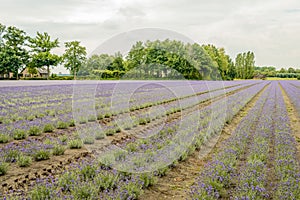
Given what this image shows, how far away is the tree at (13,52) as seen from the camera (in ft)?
181

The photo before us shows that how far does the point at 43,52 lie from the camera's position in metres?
61.5

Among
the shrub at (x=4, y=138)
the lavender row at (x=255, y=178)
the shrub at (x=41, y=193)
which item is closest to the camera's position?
the shrub at (x=41, y=193)

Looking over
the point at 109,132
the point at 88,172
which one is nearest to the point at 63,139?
the point at 109,132

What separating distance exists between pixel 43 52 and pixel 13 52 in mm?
6644

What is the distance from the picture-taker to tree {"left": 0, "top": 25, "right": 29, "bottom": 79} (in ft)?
181

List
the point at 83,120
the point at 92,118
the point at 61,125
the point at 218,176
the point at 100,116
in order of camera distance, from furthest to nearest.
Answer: the point at 100,116 → the point at 92,118 → the point at 83,120 → the point at 61,125 → the point at 218,176

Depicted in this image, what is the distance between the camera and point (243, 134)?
8312mm

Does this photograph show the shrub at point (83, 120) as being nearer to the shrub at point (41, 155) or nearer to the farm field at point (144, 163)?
the farm field at point (144, 163)

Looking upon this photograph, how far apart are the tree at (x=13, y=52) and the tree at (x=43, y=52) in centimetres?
184

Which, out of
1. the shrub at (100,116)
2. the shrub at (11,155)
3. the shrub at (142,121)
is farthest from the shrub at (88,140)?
the shrub at (100,116)

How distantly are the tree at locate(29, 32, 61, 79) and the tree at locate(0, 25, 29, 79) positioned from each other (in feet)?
6.04

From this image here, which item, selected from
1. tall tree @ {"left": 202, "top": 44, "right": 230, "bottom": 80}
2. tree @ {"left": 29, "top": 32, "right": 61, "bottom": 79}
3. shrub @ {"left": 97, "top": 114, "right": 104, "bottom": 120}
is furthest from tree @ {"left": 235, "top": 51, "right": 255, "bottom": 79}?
shrub @ {"left": 97, "top": 114, "right": 104, "bottom": 120}

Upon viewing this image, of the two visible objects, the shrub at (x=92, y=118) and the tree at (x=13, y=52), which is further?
the tree at (x=13, y=52)

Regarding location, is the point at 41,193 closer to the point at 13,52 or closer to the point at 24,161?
the point at 24,161
